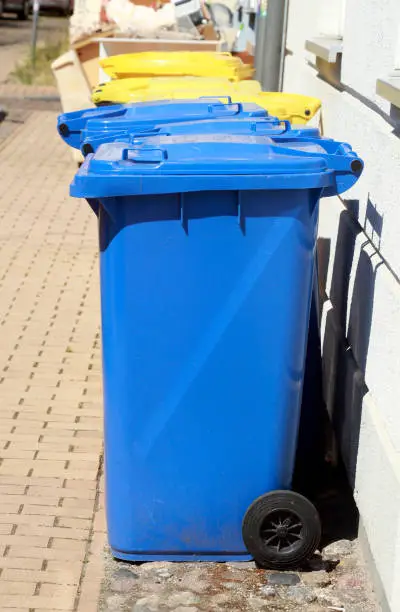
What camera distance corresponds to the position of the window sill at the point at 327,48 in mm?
5566

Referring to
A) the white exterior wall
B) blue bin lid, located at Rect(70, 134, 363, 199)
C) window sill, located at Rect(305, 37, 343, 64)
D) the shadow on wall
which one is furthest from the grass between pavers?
blue bin lid, located at Rect(70, 134, 363, 199)

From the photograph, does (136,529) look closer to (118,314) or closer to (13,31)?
(118,314)

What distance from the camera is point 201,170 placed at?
350 centimetres

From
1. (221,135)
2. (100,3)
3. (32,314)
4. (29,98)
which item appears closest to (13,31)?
(29,98)

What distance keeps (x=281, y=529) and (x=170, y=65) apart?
15.2 feet

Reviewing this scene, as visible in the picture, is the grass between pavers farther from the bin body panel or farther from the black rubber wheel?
the black rubber wheel

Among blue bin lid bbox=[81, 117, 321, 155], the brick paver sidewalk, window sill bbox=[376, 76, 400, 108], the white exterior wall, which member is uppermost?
window sill bbox=[376, 76, 400, 108]

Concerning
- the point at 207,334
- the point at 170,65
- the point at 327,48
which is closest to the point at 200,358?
the point at 207,334

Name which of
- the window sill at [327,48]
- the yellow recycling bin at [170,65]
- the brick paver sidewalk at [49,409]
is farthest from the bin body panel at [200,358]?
the yellow recycling bin at [170,65]

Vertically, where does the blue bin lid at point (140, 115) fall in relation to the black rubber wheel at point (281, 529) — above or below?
above

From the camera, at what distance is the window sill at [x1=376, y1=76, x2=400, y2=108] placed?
3646 millimetres

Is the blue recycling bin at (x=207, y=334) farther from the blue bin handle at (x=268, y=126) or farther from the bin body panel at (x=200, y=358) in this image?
the blue bin handle at (x=268, y=126)

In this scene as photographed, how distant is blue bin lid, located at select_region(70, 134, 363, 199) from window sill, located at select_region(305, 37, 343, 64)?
2.04m

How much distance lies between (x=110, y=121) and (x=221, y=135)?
702mm
